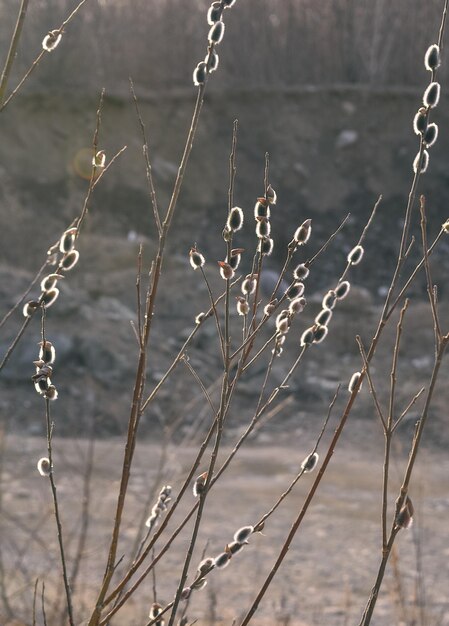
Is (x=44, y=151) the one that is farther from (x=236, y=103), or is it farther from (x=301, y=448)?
(x=301, y=448)

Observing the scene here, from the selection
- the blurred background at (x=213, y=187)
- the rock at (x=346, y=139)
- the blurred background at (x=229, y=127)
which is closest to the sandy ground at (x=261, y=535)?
the blurred background at (x=213, y=187)

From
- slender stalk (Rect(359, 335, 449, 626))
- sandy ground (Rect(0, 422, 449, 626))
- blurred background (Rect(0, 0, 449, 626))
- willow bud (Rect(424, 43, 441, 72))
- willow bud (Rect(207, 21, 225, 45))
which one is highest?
blurred background (Rect(0, 0, 449, 626))

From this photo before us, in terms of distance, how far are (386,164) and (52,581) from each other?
44.5 ft

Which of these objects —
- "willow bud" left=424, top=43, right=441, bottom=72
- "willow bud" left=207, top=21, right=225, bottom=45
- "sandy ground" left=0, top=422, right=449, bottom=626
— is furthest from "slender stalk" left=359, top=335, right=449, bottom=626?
"sandy ground" left=0, top=422, right=449, bottom=626

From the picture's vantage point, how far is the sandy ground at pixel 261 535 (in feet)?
17.6

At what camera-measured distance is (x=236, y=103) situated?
18406mm

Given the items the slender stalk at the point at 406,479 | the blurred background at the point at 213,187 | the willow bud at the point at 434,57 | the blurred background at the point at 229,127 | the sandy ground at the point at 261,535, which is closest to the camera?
the slender stalk at the point at 406,479

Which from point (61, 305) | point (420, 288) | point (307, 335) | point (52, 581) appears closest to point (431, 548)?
point (52, 581)

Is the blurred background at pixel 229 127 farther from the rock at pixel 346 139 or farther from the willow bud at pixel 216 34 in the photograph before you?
the willow bud at pixel 216 34

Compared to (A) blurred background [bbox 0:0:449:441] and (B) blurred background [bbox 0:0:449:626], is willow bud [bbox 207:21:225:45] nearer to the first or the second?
(B) blurred background [bbox 0:0:449:626]

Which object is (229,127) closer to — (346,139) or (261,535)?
(346,139)

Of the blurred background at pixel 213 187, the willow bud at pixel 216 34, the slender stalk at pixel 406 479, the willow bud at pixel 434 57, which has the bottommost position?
the slender stalk at pixel 406 479

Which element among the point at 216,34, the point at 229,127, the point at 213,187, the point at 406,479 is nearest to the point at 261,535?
the point at 406,479

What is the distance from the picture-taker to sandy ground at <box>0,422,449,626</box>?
Result: 538 cm
